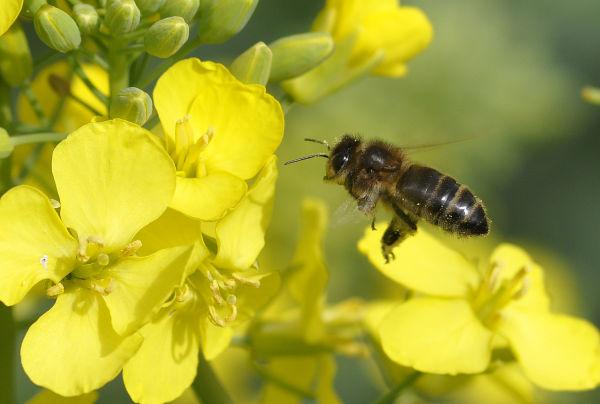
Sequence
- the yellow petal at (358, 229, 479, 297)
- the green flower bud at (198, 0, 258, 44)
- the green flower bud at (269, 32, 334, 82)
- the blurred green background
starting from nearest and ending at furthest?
the green flower bud at (198, 0, 258, 44), the green flower bud at (269, 32, 334, 82), the yellow petal at (358, 229, 479, 297), the blurred green background

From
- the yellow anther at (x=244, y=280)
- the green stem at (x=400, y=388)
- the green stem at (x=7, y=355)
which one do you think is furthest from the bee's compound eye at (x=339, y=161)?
the green stem at (x=7, y=355)

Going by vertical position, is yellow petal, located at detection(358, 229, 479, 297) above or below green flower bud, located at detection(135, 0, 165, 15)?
below

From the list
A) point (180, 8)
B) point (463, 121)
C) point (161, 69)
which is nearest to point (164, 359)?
point (161, 69)

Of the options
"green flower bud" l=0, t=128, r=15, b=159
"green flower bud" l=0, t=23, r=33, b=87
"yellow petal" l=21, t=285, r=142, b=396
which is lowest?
"yellow petal" l=21, t=285, r=142, b=396

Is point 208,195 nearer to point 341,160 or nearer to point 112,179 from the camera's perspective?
point 112,179

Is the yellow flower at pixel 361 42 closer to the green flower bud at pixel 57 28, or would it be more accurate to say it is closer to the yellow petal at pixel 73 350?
the green flower bud at pixel 57 28

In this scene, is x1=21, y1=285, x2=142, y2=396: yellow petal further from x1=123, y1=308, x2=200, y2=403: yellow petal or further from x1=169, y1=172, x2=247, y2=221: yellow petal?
x1=169, y1=172, x2=247, y2=221: yellow petal

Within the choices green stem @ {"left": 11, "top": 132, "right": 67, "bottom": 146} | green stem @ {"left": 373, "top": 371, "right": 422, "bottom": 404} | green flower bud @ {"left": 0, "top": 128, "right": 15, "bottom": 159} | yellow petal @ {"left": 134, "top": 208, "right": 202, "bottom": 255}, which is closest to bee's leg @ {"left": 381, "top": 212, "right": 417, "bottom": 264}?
green stem @ {"left": 373, "top": 371, "right": 422, "bottom": 404}
